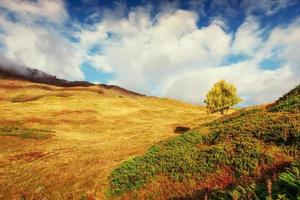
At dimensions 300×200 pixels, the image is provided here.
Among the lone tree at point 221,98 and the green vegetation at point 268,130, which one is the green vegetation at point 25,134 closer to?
the green vegetation at point 268,130

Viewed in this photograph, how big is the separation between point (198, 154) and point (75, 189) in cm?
750

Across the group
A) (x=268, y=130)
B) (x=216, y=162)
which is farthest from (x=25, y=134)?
(x=268, y=130)

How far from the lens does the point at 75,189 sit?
18.8 meters

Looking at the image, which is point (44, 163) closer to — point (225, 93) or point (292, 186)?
point (292, 186)

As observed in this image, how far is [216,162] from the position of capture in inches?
634

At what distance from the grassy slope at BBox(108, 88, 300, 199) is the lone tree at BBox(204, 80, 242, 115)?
60089 mm

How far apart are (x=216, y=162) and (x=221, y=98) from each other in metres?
66.0

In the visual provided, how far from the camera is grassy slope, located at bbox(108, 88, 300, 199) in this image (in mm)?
14172

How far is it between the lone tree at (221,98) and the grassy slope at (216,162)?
60.1 m

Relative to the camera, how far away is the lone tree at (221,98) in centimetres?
8025

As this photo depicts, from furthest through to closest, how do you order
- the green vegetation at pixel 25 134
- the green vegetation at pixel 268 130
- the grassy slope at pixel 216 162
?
the green vegetation at pixel 25 134 → the green vegetation at pixel 268 130 → the grassy slope at pixel 216 162

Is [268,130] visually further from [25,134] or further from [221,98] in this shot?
[221,98]

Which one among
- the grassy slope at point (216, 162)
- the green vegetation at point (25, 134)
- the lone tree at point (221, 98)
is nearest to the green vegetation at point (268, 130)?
the grassy slope at point (216, 162)

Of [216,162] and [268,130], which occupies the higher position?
[268,130]
